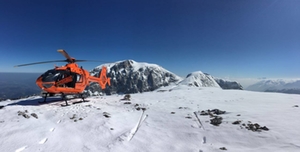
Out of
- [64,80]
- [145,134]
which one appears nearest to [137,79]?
[64,80]

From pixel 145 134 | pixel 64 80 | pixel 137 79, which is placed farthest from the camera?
pixel 137 79

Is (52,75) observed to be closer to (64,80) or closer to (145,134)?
(64,80)

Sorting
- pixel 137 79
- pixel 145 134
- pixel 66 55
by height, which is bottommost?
pixel 145 134

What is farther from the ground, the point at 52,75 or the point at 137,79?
the point at 137,79

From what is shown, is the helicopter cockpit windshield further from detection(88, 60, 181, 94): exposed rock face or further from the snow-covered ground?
detection(88, 60, 181, 94): exposed rock face

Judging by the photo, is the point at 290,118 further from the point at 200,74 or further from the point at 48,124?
the point at 200,74

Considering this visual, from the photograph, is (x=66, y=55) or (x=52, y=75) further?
(x=66, y=55)

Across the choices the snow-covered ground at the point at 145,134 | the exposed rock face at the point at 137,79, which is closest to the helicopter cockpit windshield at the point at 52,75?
the snow-covered ground at the point at 145,134

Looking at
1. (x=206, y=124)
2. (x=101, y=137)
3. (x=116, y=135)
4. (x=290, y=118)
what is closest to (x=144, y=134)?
(x=116, y=135)

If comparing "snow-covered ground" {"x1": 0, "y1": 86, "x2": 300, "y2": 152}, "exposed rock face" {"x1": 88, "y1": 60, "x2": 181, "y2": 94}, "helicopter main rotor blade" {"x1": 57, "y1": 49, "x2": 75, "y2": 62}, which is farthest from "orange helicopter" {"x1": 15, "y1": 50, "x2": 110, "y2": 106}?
"exposed rock face" {"x1": 88, "y1": 60, "x2": 181, "y2": 94}
